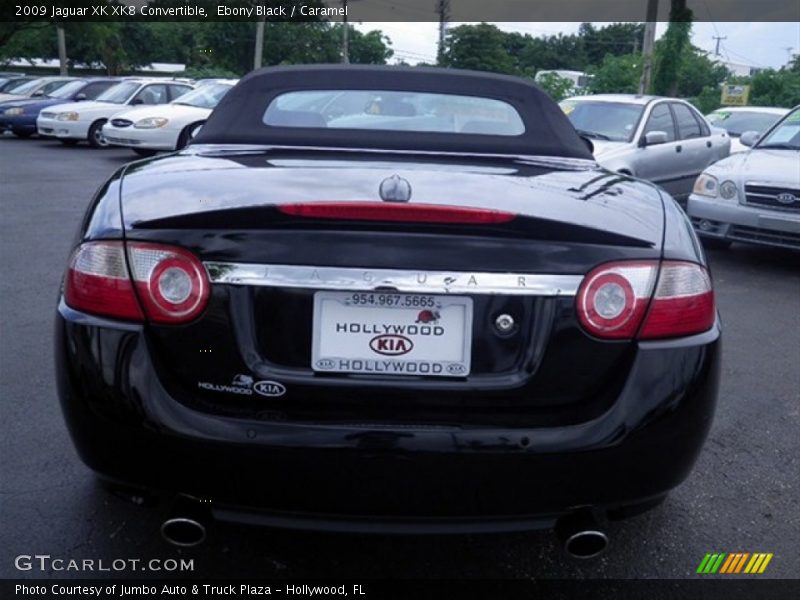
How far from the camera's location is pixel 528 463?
2268 mm

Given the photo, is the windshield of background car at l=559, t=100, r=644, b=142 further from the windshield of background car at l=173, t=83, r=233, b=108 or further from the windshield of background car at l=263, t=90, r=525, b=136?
the windshield of background car at l=173, t=83, r=233, b=108

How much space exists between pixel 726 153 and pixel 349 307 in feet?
36.9

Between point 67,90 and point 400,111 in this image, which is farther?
point 67,90

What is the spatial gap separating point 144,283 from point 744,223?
6671 mm

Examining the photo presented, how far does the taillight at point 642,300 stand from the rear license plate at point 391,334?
1.05 ft

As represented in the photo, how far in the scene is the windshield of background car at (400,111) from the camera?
12.8 ft

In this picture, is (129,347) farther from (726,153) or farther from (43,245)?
(726,153)

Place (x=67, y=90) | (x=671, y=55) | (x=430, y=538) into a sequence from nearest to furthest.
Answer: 1. (x=430, y=538)
2. (x=671, y=55)
3. (x=67, y=90)

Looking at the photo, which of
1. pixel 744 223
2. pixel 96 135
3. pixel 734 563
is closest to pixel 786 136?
pixel 744 223

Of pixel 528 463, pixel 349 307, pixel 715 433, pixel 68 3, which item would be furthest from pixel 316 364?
pixel 68 3

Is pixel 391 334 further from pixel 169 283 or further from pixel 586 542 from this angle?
pixel 586 542

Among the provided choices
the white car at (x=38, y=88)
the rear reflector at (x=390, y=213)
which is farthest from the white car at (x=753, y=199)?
the white car at (x=38, y=88)

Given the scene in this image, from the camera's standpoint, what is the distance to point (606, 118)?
1120 cm

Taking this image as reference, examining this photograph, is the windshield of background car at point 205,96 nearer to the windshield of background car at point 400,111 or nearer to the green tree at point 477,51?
the windshield of background car at point 400,111
